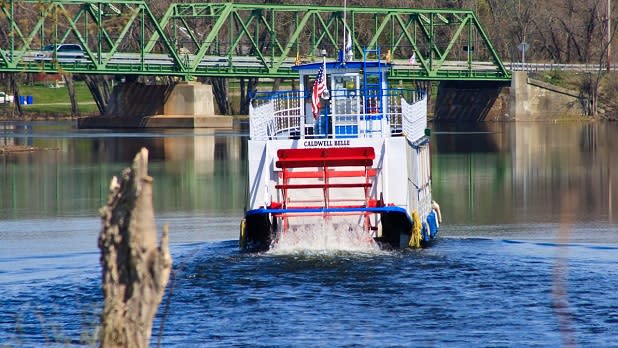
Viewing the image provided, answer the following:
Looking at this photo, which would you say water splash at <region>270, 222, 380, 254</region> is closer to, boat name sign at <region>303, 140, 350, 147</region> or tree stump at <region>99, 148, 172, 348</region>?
boat name sign at <region>303, 140, 350, 147</region>

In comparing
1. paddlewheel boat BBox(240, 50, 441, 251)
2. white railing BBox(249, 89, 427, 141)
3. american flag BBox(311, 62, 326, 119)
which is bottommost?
paddlewheel boat BBox(240, 50, 441, 251)

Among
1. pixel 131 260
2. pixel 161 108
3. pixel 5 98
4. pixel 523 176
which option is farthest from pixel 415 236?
pixel 5 98

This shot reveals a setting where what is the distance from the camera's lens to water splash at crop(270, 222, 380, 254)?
21.8m

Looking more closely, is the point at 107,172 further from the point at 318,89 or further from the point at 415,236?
the point at 415,236

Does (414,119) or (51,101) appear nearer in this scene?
(414,119)

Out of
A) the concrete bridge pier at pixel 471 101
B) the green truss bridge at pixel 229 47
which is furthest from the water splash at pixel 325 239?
the concrete bridge pier at pixel 471 101

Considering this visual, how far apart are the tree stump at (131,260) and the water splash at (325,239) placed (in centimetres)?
1292

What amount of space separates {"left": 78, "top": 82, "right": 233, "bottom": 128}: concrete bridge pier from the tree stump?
261 ft

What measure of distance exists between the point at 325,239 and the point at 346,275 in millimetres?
3221

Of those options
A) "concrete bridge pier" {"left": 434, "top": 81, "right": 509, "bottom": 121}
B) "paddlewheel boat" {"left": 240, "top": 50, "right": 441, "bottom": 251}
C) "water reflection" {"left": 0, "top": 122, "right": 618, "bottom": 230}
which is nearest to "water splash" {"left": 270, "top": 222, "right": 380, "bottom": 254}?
"paddlewheel boat" {"left": 240, "top": 50, "right": 441, "bottom": 251}

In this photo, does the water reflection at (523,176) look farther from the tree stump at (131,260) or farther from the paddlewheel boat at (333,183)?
the tree stump at (131,260)

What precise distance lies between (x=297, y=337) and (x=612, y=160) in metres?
34.6

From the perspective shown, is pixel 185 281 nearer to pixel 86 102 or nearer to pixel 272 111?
pixel 272 111

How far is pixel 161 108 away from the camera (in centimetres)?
8975
